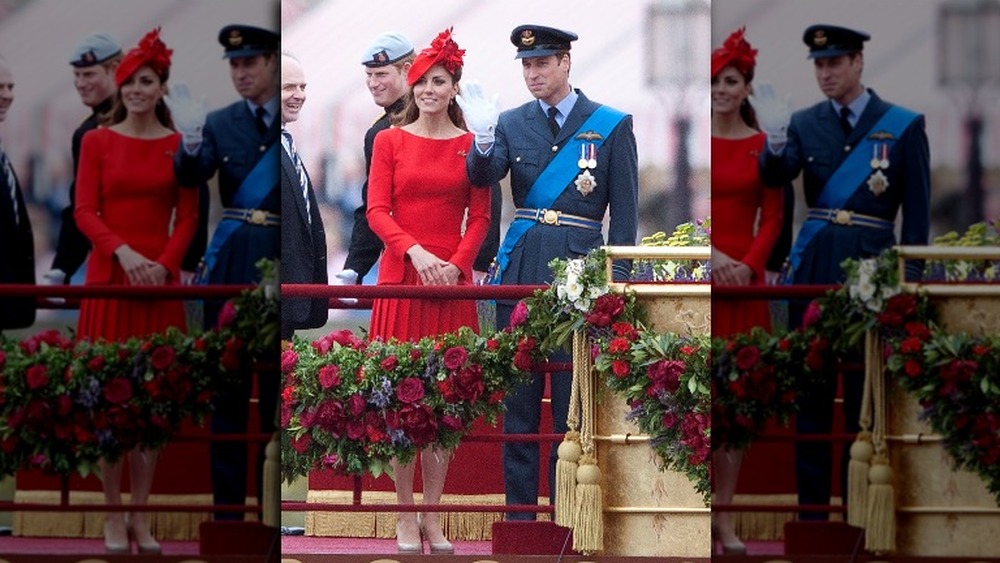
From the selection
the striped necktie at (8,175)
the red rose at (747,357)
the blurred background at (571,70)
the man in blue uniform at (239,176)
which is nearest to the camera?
the man in blue uniform at (239,176)

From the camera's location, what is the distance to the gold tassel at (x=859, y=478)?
280 centimetres

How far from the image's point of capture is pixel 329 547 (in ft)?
13.1

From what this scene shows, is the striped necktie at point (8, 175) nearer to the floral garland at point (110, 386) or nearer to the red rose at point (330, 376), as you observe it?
the floral garland at point (110, 386)

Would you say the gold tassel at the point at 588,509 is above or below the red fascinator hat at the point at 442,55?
below

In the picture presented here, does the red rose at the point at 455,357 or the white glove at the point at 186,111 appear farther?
the red rose at the point at 455,357

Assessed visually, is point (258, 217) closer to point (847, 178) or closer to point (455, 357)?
point (847, 178)

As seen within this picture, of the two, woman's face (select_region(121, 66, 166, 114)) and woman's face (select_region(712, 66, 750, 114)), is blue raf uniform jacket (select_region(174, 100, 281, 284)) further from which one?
woman's face (select_region(712, 66, 750, 114))

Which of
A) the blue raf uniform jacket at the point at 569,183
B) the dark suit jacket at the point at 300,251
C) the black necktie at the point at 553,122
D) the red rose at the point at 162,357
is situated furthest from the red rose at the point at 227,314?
the black necktie at the point at 553,122

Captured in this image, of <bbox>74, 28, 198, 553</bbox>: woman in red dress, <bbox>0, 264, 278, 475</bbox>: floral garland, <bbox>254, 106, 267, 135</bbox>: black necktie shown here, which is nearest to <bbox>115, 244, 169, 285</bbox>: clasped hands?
<bbox>74, 28, 198, 553</bbox>: woman in red dress

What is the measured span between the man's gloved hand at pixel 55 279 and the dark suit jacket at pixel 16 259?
0.04 metres

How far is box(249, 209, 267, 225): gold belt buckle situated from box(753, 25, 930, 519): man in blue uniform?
943 millimetres

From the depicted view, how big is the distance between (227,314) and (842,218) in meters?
1.15

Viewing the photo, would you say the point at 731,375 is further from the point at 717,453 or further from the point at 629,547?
the point at 629,547

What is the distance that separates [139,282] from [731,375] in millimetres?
1133
